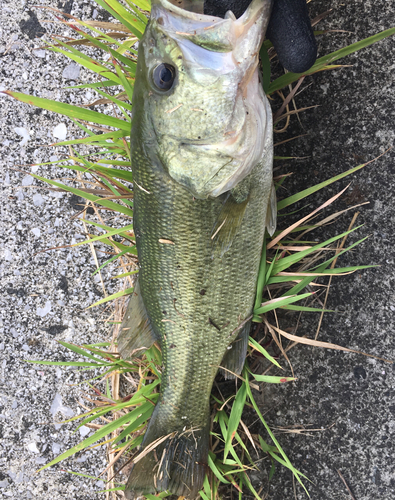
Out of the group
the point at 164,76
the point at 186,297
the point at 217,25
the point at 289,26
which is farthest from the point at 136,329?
the point at 289,26

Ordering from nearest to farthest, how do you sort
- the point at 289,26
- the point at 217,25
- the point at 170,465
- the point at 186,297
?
the point at 217,25 < the point at 289,26 < the point at 186,297 < the point at 170,465

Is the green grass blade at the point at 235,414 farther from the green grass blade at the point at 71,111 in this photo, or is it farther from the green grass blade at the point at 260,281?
the green grass blade at the point at 71,111

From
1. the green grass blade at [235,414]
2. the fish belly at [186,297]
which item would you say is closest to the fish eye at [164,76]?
the fish belly at [186,297]

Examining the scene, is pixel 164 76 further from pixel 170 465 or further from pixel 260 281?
pixel 170 465

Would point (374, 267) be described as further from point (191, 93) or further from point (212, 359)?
point (191, 93)

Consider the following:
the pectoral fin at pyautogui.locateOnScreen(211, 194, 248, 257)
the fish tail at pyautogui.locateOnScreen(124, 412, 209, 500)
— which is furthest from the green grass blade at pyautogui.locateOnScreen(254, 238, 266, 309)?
the fish tail at pyautogui.locateOnScreen(124, 412, 209, 500)

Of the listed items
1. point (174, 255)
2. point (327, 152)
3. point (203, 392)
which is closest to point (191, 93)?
point (174, 255)

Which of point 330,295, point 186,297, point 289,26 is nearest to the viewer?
point 289,26

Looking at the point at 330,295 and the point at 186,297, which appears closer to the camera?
the point at 186,297
